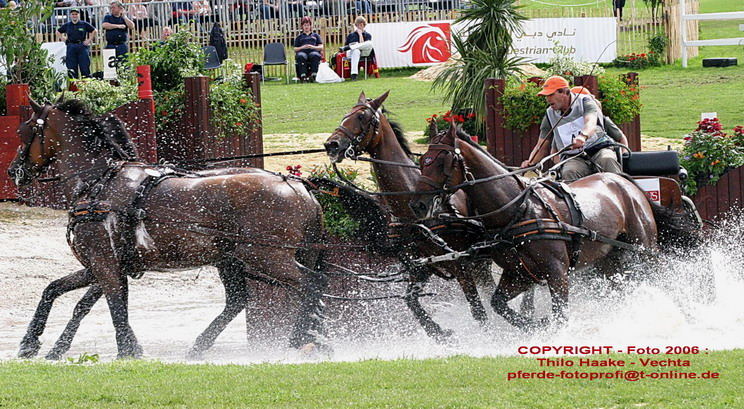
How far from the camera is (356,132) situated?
29.9 ft

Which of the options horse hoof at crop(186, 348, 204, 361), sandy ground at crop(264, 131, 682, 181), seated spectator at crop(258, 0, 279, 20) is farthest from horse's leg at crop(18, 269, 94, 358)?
seated spectator at crop(258, 0, 279, 20)

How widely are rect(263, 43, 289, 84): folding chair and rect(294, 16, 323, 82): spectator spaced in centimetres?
57

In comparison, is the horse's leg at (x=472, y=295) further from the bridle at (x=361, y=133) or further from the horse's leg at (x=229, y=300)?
the horse's leg at (x=229, y=300)

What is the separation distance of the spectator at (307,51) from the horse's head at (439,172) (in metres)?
18.6

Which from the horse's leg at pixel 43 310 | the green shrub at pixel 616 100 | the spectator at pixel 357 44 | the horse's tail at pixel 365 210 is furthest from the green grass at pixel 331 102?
the horse's leg at pixel 43 310

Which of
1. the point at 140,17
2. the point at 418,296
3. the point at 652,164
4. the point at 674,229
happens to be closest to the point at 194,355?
the point at 418,296

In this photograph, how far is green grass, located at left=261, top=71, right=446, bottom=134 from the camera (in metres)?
21.1

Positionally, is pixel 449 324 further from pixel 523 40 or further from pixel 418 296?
pixel 523 40

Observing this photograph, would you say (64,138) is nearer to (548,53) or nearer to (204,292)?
(204,292)

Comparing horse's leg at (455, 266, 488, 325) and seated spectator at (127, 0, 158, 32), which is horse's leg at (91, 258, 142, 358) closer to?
horse's leg at (455, 266, 488, 325)

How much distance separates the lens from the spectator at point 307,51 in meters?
27.0

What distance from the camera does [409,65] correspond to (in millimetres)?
28422

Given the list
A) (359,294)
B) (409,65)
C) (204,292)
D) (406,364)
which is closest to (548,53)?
(409,65)

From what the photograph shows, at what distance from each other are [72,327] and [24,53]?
7977mm
